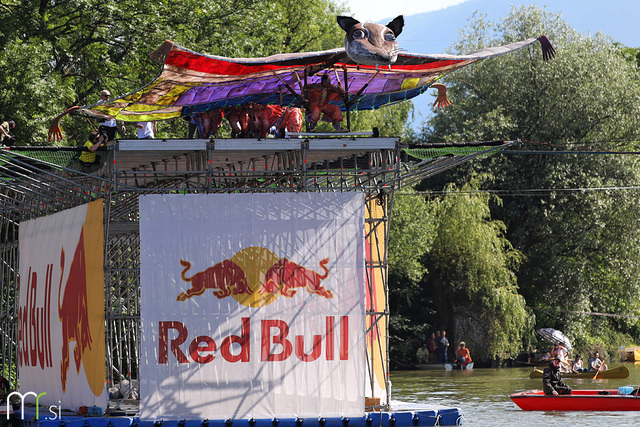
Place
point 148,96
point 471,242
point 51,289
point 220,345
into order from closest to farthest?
point 220,345 → point 148,96 → point 51,289 → point 471,242

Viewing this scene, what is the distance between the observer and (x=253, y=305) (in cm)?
1769

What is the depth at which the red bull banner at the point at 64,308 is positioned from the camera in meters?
18.2

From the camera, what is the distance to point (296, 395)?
1758 cm

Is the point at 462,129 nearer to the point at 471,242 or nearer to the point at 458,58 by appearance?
the point at 471,242

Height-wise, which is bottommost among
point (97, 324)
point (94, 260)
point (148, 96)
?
point (97, 324)

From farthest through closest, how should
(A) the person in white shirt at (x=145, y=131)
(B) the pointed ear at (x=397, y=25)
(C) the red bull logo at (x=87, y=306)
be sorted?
(A) the person in white shirt at (x=145, y=131) < (B) the pointed ear at (x=397, y=25) < (C) the red bull logo at (x=87, y=306)

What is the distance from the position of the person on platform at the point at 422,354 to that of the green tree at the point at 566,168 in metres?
5.14

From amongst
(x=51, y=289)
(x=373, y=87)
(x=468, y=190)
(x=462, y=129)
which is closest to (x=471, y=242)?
(x=468, y=190)

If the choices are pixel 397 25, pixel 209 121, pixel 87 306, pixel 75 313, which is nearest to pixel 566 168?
pixel 209 121

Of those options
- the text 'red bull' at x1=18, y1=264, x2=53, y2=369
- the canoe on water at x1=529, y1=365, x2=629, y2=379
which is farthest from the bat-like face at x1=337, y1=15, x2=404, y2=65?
the canoe on water at x1=529, y1=365, x2=629, y2=379

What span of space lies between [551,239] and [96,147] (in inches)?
1177

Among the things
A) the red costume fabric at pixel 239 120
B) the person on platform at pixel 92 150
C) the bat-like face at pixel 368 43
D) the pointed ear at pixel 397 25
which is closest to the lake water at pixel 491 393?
the red costume fabric at pixel 239 120

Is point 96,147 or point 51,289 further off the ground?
point 96,147

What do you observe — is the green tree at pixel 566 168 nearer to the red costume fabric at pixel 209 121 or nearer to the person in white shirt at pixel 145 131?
the person in white shirt at pixel 145 131
